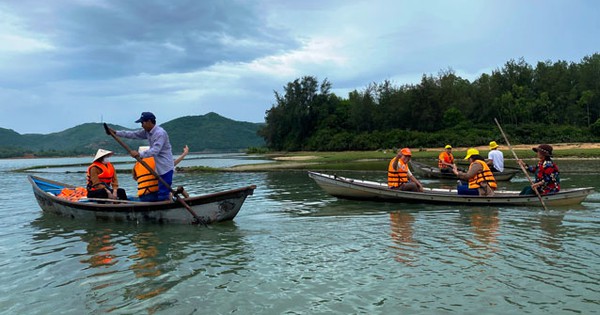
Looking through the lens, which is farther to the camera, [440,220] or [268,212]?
[268,212]

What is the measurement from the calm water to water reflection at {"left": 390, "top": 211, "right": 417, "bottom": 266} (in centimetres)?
4

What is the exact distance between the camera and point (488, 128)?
225 feet

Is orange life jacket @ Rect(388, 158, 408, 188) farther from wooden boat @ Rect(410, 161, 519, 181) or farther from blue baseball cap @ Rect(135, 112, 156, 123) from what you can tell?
wooden boat @ Rect(410, 161, 519, 181)

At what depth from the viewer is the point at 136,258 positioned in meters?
9.00

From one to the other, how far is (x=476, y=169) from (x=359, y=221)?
4.40 metres

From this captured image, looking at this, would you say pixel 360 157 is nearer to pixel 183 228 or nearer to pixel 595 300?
pixel 183 228

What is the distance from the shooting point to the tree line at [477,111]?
2534 inches

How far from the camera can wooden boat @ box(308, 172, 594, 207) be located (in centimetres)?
1413

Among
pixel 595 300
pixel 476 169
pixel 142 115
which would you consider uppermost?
pixel 142 115

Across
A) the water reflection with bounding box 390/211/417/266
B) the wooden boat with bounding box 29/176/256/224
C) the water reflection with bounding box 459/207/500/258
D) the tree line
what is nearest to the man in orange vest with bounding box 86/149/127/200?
the wooden boat with bounding box 29/176/256/224

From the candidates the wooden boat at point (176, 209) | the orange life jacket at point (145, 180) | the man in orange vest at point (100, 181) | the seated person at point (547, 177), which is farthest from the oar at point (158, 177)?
the seated person at point (547, 177)

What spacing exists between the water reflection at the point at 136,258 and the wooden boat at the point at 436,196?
19.2 ft

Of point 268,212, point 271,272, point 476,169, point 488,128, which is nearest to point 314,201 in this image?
point 268,212

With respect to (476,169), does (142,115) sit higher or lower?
higher
